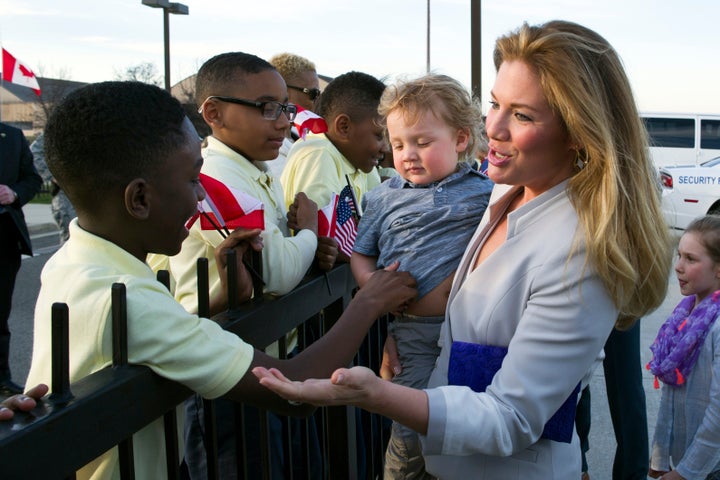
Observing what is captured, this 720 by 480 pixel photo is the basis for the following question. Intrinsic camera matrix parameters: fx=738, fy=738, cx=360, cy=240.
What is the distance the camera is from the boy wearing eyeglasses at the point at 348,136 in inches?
145

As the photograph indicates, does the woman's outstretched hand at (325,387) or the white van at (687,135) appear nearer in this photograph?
the woman's outstretched hand at (325,387)

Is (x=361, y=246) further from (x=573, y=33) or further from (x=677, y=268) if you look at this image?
(x=677, y=268)

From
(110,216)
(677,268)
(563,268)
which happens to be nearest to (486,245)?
(563,268)

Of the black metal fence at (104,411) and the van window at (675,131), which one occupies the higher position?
the van window at (675,131)

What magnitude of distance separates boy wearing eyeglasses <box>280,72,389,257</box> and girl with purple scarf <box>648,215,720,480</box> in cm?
163

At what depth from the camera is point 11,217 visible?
552 centimetres

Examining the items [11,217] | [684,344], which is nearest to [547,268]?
[684,344]

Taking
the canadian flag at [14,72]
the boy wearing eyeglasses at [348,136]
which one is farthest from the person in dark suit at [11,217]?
the canadian flag at [14,72]

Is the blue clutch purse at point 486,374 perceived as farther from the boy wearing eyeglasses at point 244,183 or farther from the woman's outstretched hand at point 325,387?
the boy wearing eyeglasses at point 244,183

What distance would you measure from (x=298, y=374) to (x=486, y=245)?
63 centimetres

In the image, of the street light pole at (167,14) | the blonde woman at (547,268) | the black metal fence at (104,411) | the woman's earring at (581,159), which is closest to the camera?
the black metal fence at (104,411)

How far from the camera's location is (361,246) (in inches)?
105

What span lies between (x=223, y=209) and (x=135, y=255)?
50cm

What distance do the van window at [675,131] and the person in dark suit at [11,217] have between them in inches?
665
